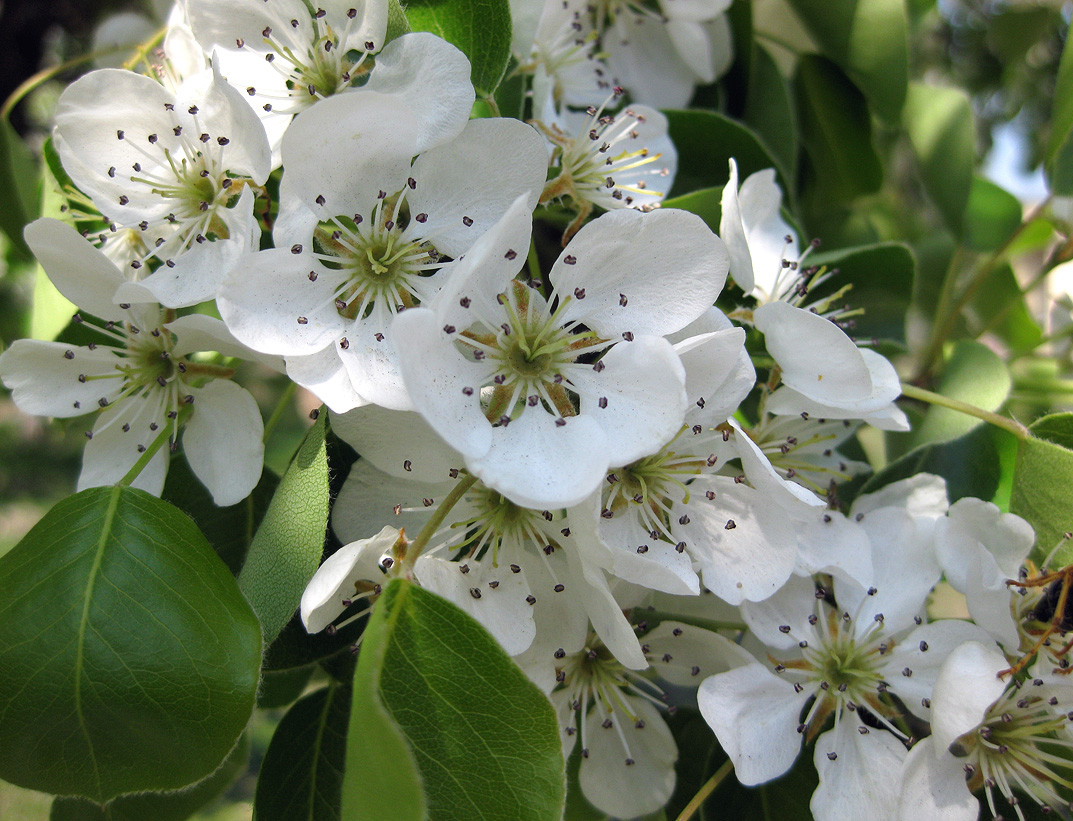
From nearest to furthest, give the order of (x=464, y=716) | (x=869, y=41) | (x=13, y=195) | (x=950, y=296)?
1. (x=464, y=716)
2. (x=869, y=41)
3. (x=13, y=195)
4. (x=950, y=296)

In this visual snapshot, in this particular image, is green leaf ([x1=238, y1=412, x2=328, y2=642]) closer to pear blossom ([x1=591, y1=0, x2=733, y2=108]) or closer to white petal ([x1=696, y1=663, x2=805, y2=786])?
white petal ([x1=696, y1=663, x2=805, y2=786])

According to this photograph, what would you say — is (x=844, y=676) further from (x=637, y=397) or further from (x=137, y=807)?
(x=137, y=807)

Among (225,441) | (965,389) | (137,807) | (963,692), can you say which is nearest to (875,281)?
(965,389)

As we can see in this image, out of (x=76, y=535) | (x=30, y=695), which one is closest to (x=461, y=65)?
(x=76, y=535)

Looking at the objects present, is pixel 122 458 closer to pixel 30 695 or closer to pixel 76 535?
pixel 76 535

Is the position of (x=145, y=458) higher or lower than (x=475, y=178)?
lower

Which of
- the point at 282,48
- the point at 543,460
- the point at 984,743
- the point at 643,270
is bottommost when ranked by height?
the point at 984,743
